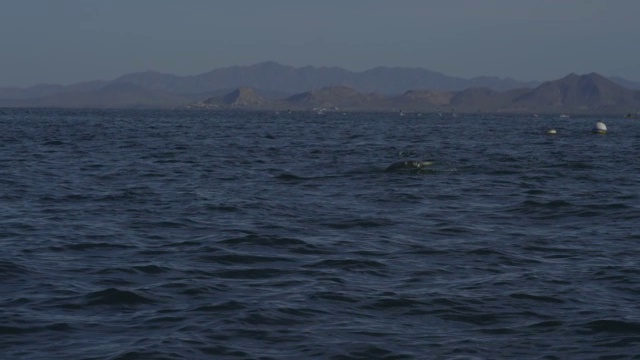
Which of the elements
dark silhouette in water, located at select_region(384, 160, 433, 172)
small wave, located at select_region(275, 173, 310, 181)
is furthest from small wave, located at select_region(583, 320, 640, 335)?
dark silhouette in water, located at select_region(384, 160, 433, 172)

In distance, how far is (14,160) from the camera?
153 ft

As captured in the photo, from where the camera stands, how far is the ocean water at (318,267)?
43.8ft

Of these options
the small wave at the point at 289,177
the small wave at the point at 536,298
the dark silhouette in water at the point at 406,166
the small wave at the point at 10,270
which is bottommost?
the small wave at the point at 10,270

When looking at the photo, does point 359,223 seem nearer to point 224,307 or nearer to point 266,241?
point 266,241

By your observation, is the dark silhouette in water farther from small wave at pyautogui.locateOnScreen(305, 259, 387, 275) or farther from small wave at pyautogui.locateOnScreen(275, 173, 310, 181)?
small wave at pyautogui.locateOnScreen(305, 259, 387, 275)

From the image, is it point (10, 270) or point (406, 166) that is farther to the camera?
point (406, 166)

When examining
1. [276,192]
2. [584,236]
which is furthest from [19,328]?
[276,192]

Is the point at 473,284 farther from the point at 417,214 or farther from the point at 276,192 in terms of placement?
the point at 276,192

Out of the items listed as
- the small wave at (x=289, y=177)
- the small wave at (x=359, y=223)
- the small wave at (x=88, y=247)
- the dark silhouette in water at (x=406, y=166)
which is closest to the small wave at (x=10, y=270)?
the small wave at (x=88, y=247)

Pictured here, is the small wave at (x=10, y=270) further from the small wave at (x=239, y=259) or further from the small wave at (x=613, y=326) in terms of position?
the small wave at (x=613, y=326)

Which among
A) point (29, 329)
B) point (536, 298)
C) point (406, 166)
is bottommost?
point (29, 329)

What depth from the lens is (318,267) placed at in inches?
737

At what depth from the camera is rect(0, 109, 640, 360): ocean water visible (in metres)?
13.3

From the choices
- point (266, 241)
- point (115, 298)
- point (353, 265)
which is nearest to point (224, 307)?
point (115, 298)
